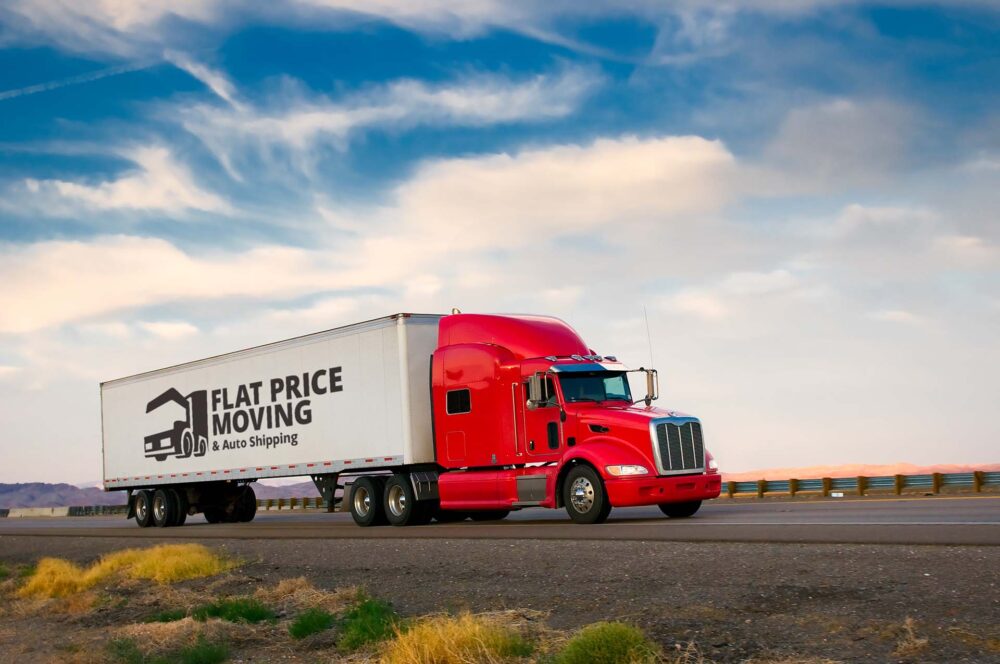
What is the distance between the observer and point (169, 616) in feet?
44.2

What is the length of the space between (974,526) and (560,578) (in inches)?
244

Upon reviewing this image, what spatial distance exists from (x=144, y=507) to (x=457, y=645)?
88.4 feet

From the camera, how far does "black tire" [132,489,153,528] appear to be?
33.7m

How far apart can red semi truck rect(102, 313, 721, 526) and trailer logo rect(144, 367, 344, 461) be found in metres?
0.05

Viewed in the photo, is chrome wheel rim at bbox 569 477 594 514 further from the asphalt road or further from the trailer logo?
the trailer logo

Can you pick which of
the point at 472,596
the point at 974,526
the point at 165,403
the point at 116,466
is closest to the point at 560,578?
the point at 472,596

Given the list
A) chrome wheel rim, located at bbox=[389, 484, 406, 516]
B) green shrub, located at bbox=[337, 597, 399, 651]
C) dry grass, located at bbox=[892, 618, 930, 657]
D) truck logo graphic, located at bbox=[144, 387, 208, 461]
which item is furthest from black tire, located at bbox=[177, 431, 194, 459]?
dry grass, located at bbox=[892, 618, 930, 657]

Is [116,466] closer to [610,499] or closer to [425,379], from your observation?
[425,379]

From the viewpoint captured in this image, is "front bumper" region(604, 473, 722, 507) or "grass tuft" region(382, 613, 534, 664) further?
"front bumper" region(604, 473, 722, 507)

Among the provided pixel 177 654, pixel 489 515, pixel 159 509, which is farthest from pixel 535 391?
pixel 159 509

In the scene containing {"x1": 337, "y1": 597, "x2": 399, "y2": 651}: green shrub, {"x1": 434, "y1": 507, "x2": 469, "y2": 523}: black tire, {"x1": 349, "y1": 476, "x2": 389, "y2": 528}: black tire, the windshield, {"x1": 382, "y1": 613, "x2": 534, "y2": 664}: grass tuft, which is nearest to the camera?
{"x1": 382, "y1": 613, "x2": 534, "y2": 664}: grass tuft

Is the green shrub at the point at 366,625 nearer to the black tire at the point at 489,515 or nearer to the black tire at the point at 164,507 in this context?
the black tire at the point at 489,515

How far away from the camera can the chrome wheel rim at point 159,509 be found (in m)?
32.7

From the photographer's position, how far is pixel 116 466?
3491 cm
